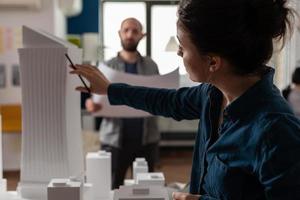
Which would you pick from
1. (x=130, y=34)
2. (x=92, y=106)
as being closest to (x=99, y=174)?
(x=92, y=106)

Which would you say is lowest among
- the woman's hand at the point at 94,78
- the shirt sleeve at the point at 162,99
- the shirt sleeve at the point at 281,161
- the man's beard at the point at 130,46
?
the shirt sleeve at the point at 281,161

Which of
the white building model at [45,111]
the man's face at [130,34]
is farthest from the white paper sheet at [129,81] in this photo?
the white building model at [45,111]

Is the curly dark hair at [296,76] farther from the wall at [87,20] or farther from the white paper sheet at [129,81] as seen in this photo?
the wall at [87,20]

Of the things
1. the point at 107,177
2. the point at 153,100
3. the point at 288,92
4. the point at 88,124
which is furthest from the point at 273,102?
the point at 88,124

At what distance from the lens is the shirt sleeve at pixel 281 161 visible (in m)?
0.75

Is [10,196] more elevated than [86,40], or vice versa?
[86,40]

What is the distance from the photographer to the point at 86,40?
4.66m

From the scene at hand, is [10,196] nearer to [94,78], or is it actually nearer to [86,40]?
[94,78]

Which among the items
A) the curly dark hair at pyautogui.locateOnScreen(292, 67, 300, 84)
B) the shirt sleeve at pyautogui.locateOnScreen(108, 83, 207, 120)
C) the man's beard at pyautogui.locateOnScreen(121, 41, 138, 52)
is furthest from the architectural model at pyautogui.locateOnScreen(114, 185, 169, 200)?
the curly dark hair at pyautogui.locateOnScreen(292, 67, 300, 84)

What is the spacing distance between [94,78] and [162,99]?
20 cm

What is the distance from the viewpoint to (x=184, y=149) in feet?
17.0

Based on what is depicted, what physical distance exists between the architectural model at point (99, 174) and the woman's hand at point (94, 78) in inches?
9.8

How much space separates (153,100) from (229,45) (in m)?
0.40

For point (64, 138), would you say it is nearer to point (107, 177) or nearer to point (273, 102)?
→ point (107, 177)
